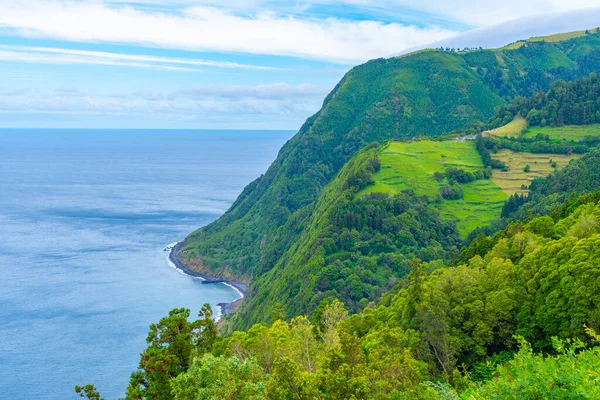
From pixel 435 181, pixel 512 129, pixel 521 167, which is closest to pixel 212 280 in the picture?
pixel 435 181

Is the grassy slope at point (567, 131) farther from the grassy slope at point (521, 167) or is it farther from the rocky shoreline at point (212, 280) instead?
the rocky shoreline at point (212, 280)

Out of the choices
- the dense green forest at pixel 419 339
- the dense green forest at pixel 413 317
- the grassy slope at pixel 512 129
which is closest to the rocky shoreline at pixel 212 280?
the dense green forest at pixel 413 317

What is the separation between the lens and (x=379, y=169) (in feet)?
436

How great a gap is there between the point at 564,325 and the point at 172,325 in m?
27.2

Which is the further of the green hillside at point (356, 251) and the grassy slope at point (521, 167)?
the grassy slope at point (521, 167)

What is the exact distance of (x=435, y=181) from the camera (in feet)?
422

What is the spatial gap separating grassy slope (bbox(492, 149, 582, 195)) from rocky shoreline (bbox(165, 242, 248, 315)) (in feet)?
234

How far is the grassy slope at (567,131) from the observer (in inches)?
5984

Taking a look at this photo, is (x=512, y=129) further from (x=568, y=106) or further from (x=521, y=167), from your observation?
(x=521, y=167)

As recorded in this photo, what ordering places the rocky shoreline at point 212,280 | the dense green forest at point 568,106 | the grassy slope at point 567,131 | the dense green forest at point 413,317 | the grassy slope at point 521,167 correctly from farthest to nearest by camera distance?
the dense green forest at point 568,106
the grassy slope at point 567,131
the rocky shoreline at point 212,280
the grassy slope at point 521,167
the dense green forest at point 413,317

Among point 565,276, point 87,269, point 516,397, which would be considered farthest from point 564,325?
point 87,269

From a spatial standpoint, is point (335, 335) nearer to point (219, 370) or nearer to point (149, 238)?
point (219, 370)

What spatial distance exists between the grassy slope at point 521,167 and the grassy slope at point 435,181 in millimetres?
3458

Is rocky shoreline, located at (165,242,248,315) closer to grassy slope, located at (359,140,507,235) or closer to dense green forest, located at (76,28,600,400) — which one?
dense green forest, located at (76,28,600,400)
